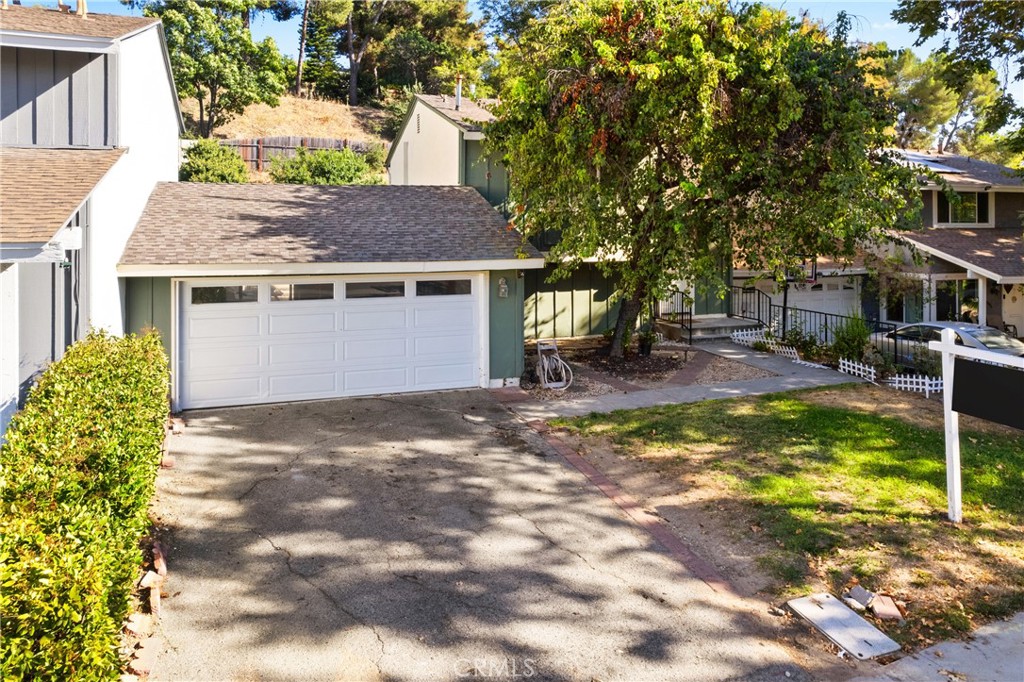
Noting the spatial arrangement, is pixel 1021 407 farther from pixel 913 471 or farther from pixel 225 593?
pixel 225 593

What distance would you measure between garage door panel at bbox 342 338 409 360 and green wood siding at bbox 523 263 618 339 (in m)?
5.63

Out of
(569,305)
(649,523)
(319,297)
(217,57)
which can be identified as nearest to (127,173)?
(319,297)

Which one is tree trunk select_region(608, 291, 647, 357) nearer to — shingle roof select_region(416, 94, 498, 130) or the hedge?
shingle roof select_region(416, 94, 498, 130)

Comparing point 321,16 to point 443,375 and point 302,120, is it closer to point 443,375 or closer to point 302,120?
point 302,120

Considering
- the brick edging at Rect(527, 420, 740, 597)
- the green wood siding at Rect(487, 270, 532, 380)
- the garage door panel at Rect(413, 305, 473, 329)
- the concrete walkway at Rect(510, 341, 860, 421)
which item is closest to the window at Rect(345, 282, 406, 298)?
the garage door panel at Rect(413, 305, 473, 329)

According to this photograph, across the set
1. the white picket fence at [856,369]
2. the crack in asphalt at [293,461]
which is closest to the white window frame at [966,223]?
the white picket fence at [856,369]

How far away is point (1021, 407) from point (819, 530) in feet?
7.00

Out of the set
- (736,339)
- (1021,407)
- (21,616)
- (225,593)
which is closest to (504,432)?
(225,593)

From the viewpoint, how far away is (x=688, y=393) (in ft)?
42.2

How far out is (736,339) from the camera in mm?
18047

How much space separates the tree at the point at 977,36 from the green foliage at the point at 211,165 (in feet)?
68.7

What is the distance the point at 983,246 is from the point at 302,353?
63.3 feet

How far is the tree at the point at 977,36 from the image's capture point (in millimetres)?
16609

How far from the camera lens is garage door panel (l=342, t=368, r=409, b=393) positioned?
1259cm
